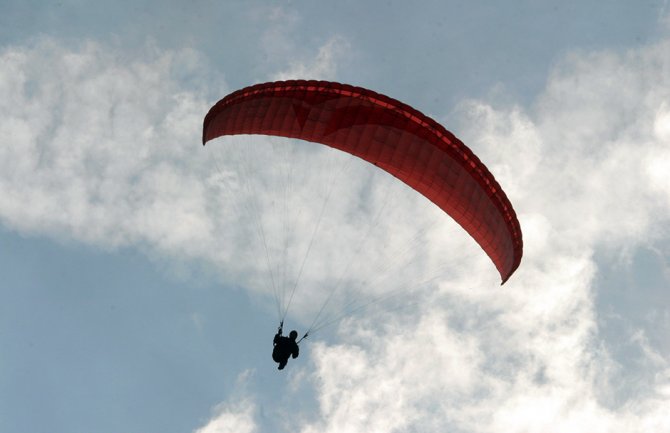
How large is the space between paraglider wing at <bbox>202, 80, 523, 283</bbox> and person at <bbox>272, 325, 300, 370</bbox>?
694cm

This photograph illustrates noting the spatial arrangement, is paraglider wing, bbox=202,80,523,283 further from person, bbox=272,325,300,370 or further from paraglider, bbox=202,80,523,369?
person, bbox=272,325,300,370

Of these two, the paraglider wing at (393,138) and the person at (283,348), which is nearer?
the paraglider wing at (393,138)

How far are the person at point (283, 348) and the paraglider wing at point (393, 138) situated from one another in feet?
22.8

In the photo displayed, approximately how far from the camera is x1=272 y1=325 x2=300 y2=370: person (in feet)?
75.5

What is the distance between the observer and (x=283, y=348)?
23.0 metres

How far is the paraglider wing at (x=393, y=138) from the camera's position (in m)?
21.0

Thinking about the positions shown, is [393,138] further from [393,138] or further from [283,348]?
[283,348]

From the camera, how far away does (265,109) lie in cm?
2216

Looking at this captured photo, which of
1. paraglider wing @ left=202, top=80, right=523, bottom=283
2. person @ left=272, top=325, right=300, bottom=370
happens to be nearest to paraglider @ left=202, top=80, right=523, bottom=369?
paraglider wing @ left=202, top=80, right=523, bottom=283

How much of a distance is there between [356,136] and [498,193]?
5.09 m

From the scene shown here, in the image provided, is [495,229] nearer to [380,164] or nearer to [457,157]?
[457,157]

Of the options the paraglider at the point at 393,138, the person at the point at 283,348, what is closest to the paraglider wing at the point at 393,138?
the paraglider at the point at 393,138

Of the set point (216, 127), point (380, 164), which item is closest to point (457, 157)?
point (380, 164)

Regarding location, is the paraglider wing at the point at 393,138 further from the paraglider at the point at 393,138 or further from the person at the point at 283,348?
the person at the point at 283,348
